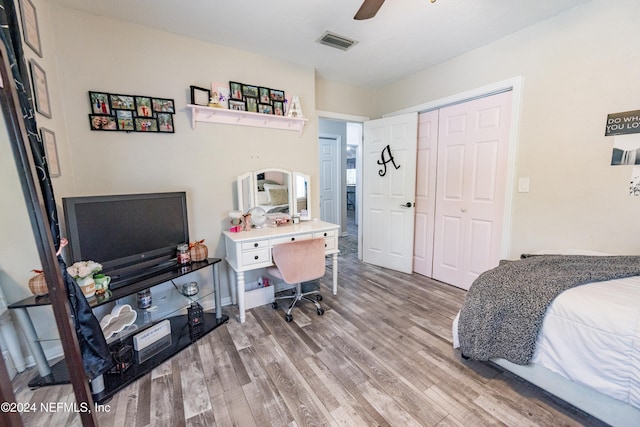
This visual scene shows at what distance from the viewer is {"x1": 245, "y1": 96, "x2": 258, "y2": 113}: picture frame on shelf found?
8.54ft

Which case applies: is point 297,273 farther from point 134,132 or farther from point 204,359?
point 134,132

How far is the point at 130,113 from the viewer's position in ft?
6.88

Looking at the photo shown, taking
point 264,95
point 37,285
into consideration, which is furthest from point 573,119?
point 37,285

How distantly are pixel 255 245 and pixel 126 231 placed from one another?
94 cm

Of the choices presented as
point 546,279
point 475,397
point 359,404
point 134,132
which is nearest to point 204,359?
point 359,404

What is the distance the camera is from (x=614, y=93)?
6.10 ft

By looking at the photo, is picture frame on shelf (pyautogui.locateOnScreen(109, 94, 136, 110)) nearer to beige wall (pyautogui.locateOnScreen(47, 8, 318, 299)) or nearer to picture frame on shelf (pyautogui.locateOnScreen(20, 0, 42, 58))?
beige wall (pyautogui.locateOnScreen(47, 8, 318, 299))

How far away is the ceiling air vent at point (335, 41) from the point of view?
2.28m

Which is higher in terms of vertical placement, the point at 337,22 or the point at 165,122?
the point at 337,22

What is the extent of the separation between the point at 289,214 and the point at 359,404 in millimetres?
1908

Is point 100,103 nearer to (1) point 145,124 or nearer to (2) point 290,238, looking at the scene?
(1) point 145,124

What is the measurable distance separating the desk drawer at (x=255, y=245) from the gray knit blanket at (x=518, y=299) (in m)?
1.62

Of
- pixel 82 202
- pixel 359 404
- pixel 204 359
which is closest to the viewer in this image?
pixel 359 404

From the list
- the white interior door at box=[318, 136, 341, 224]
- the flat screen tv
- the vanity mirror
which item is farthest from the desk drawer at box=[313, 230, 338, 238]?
the white interior door at box=[318, 136, 341, 224]
